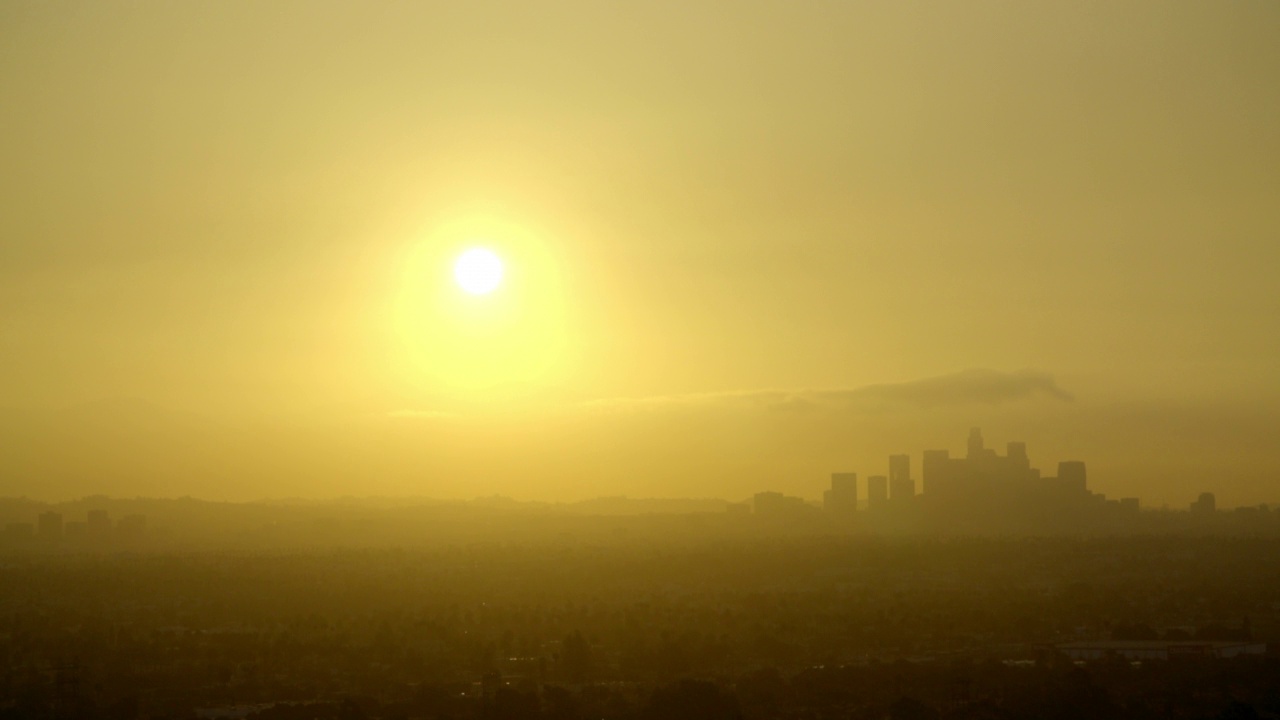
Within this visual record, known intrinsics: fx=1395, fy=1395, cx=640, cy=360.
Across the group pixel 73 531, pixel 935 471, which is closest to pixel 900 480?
pixel 935 471

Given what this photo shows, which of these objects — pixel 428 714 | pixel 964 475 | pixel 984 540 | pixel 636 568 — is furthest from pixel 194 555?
pixel 964 475

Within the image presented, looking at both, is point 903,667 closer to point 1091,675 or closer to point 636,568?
point 1091,675

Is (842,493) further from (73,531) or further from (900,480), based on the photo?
(73,531)

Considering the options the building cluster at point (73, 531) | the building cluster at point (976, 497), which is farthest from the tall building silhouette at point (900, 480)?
the building cluster at point (73, 531)

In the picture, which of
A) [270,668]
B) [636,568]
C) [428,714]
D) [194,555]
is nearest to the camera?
[428,714]

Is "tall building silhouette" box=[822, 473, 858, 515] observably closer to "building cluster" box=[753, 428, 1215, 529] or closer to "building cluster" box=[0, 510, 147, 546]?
"building cluster" box=[753, 428, 1215, 529]

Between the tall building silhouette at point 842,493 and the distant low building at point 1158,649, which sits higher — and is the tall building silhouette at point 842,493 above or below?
above

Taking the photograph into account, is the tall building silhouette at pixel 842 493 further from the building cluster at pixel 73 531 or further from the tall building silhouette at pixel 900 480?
the building cluster at pixel 73 531

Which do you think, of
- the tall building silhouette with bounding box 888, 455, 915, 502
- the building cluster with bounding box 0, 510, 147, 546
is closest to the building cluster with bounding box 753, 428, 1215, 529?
the tall building silhouette with bounding box 888, 455, 915, 502
